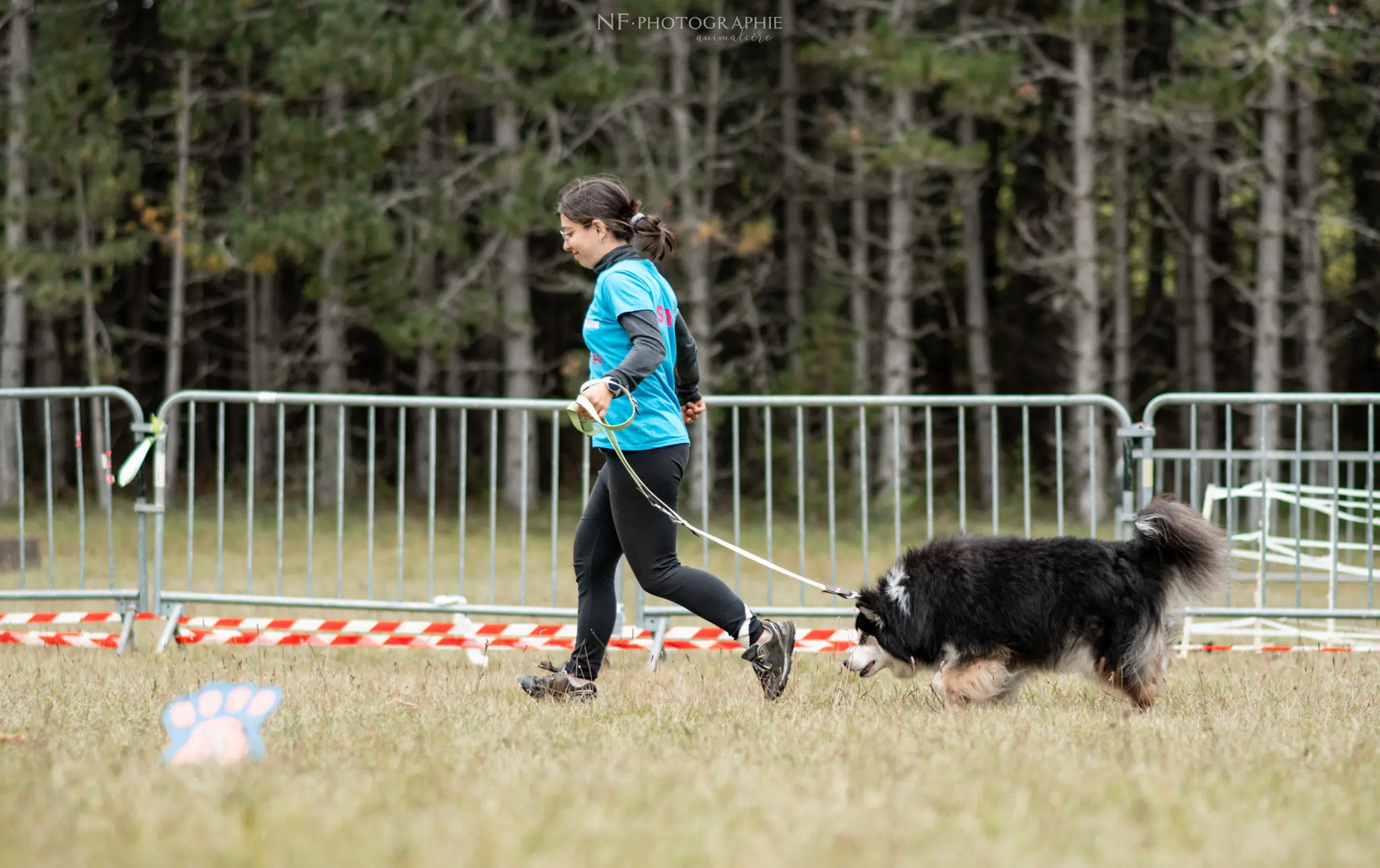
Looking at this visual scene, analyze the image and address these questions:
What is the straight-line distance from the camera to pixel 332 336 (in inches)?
717

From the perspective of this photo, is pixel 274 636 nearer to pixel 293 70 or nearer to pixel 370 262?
pixel 293 70

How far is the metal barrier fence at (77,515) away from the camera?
7.28 metres

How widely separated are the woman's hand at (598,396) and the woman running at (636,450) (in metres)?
0.11

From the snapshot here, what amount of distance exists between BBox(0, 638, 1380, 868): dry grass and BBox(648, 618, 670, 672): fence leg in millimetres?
879

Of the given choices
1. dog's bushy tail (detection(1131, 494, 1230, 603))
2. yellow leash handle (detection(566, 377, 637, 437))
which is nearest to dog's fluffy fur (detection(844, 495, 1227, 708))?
dog's bushy tail (detection(1131, 494, 1230, 603))

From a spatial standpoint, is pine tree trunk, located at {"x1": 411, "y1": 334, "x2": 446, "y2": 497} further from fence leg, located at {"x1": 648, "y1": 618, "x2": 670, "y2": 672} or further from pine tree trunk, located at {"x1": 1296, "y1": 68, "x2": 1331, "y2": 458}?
fence leg, located at {"x1": 648, "y1": 618, "x2": 670, "y2": 672}

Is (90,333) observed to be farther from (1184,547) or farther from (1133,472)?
(1184,547)

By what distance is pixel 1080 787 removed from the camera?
3.65 metres

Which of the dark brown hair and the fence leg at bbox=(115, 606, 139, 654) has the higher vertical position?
the dark brown hair

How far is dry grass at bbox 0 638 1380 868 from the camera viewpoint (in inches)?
121

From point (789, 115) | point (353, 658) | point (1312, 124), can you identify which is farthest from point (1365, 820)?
point (789, 115)

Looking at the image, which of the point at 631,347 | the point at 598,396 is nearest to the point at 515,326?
the point at 631,347

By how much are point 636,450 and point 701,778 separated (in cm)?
158

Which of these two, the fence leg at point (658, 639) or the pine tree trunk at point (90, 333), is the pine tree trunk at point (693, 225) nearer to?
the pine tree trunk at point (90, 333)
